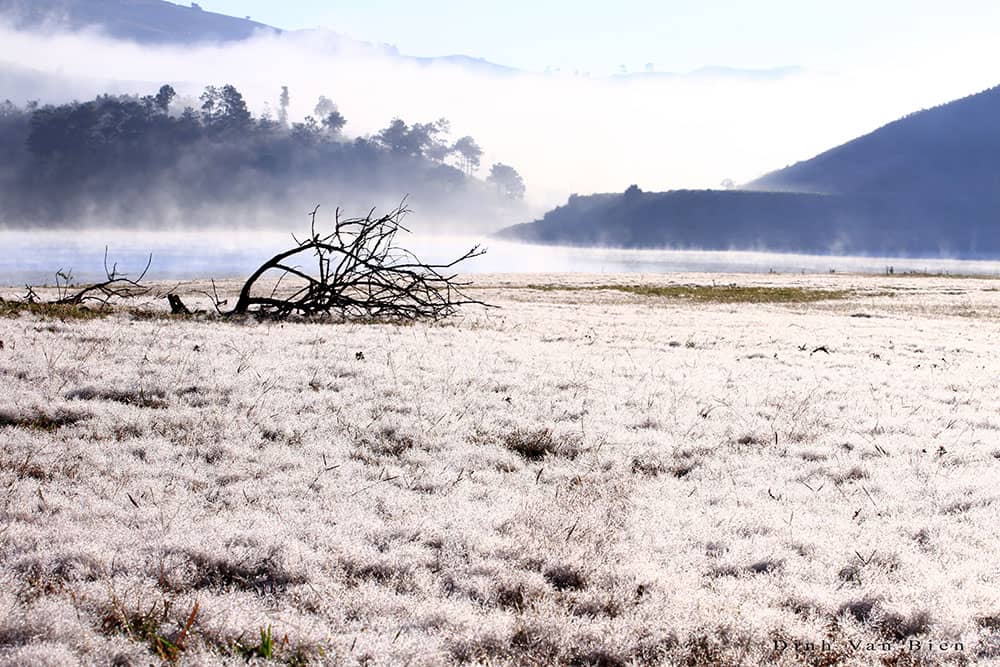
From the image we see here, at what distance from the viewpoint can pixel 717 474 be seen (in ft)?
22.9

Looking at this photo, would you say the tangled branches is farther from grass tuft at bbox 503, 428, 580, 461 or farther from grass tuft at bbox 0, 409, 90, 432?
grass tuft at bbox 503, 428, 580, 461

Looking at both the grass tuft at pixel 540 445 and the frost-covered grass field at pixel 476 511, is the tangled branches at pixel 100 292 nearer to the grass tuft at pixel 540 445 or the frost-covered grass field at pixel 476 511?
the frost-covered grass field at pixel 476 511

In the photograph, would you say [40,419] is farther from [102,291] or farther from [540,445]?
[102,291]

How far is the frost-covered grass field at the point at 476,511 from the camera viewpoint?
12.9ft

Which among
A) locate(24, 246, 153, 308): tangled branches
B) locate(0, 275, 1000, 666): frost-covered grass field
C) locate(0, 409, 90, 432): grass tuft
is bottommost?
locate(0, 275, 1000, 666): frost-covered grass field

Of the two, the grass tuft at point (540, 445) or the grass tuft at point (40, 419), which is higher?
the grass tuft at point (40, 419)

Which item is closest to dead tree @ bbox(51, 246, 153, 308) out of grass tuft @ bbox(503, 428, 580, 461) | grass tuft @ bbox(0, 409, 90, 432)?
grass tuft @ bbox(0, 409, 90, 432)

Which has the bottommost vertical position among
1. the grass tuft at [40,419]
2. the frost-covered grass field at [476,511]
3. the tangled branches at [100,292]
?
the frost-covered grass field at [476,511]

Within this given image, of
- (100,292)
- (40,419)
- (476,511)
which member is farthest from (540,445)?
(100,292)

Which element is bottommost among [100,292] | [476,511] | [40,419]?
[476,511]

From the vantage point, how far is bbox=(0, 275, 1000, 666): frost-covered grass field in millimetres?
3918

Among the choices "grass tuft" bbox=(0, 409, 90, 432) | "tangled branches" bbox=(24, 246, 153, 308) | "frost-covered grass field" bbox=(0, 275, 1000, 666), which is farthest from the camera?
"tangled branches" bbox=(24, 246, 153, 308)

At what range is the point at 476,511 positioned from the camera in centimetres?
569

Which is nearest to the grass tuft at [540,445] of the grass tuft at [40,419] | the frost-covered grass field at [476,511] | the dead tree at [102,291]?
the frost-covered grass field at [476,511]
